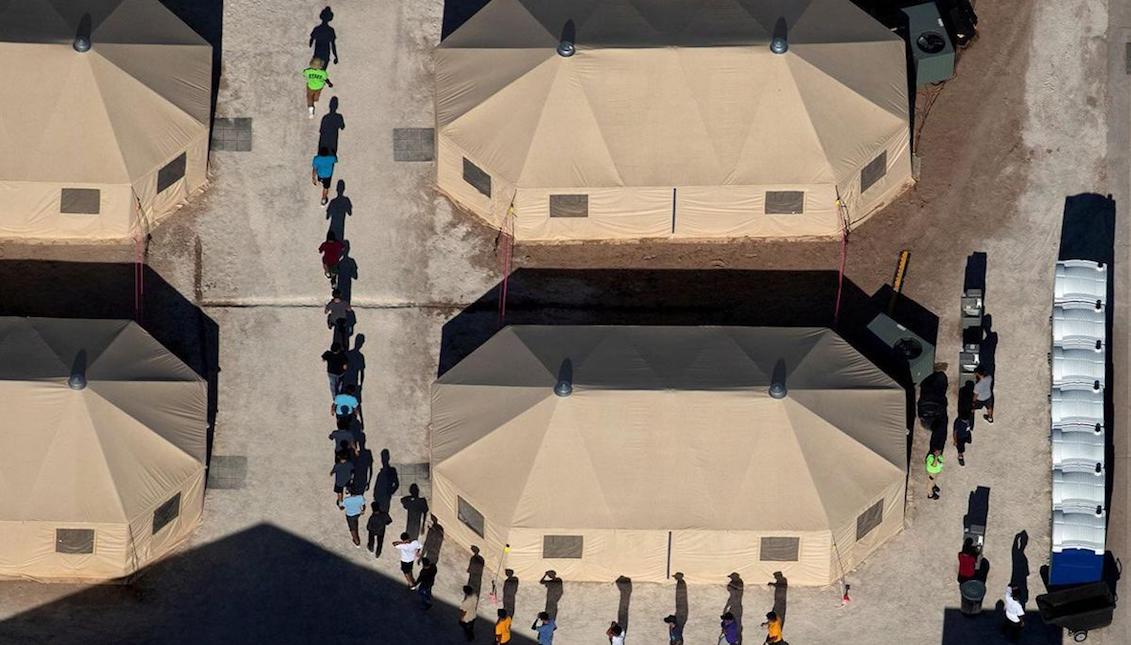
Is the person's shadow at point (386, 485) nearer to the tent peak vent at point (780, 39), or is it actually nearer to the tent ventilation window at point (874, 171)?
the tent ventilation window at point (874, 171)

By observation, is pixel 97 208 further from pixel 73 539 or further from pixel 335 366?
pixel 73 539

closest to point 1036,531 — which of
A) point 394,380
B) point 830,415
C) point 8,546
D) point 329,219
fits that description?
point 830,415

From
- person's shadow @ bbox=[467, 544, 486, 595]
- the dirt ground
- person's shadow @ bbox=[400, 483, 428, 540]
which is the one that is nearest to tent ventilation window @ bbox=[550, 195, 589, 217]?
the dirt ground

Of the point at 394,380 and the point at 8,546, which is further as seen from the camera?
the point at 394,380

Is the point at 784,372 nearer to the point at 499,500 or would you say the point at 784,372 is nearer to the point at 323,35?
the point at 499,500

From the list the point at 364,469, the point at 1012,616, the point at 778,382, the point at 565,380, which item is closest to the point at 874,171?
the point at 778,382

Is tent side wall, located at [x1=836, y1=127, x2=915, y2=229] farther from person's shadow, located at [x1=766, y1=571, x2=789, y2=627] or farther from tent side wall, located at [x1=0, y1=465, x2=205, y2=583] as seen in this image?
tent side wall, located at [x1=0, y1=465, x2=205, y2=583]
